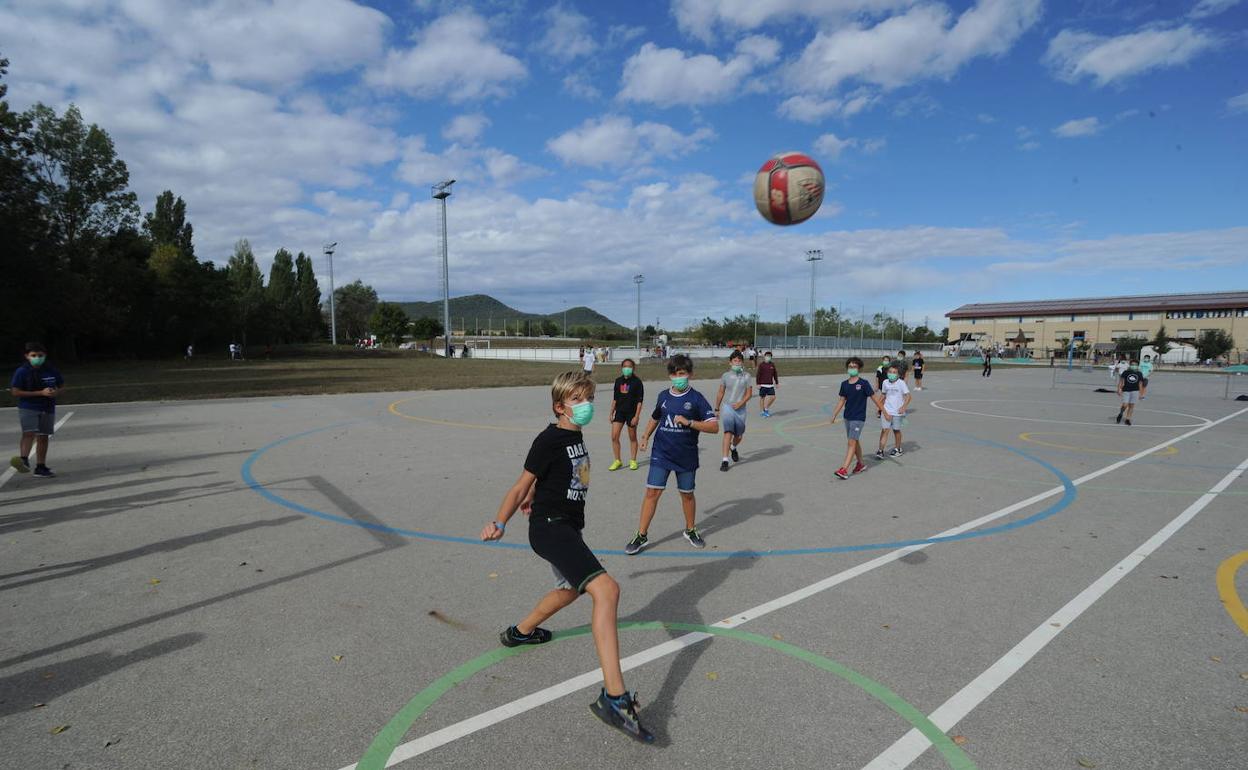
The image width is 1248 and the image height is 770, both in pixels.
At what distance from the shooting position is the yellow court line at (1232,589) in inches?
180

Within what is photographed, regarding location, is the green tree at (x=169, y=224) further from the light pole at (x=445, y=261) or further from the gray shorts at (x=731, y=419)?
the gray shorts at (x=731, y=419)

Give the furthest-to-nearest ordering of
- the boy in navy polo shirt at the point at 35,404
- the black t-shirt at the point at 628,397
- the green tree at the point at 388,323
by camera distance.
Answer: the green tree at the point at 388,323
the black t-shirt at the point at 628,397
the boy in navy polo shirt at the point at 35,404

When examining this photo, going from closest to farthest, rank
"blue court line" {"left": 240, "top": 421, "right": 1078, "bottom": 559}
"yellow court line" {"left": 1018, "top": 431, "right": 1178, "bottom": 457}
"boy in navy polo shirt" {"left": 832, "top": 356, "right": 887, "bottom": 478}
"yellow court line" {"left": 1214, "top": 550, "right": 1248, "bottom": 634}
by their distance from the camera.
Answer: "yellow court line" {"left": 1214, "top": 550, "right": 1248, "bottom": 634} → "blue court line" {"left": 240, "top": 421, "right": 1078, "bottom": 559} → "boy in navy polo shirt" {"left": 832, "top": 356, "right": 887, "bottom": 478} → "yellow court line" {"left": 1018, "top": 431, "right": 1178, "bottom": 457}

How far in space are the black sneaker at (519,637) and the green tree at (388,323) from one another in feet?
372

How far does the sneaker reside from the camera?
10.0 feet

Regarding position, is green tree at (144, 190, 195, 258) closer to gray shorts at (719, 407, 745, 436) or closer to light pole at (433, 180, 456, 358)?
light pole at (433, 180, 456, 358)

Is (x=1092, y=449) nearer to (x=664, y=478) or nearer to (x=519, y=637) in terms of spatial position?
(x=664, y=478)

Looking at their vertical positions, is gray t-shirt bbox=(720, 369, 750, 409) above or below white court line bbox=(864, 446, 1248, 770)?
above

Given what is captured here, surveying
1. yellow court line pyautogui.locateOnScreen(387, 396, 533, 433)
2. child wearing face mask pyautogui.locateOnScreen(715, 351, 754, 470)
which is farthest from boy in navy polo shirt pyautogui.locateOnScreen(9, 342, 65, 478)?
child wearing face mask pyautogui.locateOnScreen(715, 351, 754, 470)

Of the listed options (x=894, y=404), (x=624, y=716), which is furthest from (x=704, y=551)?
(x=894, y=404)

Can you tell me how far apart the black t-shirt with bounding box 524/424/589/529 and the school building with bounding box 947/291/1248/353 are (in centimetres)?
9171

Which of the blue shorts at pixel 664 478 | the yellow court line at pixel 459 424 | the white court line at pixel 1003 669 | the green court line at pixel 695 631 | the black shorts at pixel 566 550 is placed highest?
the black shorts at pixel 566 550

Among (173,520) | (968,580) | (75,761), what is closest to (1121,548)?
(968,580)

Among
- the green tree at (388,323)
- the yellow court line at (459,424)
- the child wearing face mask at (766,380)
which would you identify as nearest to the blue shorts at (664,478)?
the yellow court line at (459,424)
